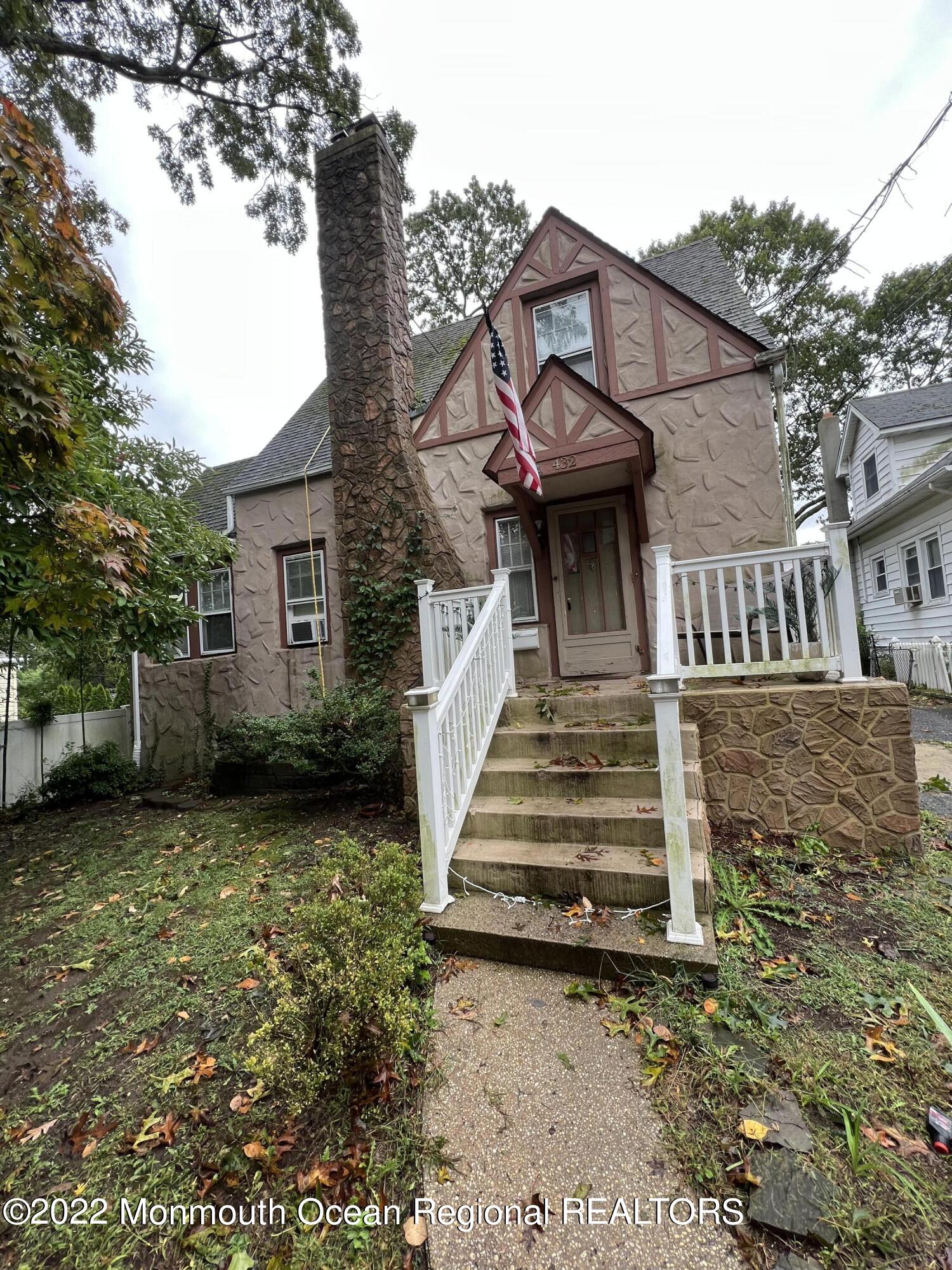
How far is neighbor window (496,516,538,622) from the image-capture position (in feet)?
21.5

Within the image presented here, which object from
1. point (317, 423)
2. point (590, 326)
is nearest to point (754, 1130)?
point (590, 326)

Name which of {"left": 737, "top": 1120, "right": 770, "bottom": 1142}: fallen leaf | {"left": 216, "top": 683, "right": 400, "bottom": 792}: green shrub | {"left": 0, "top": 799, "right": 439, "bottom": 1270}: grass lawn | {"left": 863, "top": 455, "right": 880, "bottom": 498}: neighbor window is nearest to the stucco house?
{"left": 216, "top": 683, "right": 400, "bottom": 792}: green shrub

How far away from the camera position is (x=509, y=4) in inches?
235

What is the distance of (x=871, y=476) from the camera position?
1331 centimetres

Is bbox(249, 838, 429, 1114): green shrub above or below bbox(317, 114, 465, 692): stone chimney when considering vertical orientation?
below

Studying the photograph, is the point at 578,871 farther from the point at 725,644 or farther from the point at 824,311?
the point at 824,311

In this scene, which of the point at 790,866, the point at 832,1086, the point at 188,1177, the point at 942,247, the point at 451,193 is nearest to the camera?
the point at 188,1177

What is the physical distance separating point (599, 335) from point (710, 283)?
2.19m

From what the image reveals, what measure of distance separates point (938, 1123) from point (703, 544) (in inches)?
200

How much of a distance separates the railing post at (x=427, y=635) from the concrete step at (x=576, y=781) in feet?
4.20

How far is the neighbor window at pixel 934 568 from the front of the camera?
9750 mm

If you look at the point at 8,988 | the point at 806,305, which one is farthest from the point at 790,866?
the point at 806,305

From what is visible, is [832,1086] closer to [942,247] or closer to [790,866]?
[790,866]

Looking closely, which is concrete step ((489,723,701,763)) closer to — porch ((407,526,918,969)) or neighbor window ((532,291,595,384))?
porch ((407,526,918,969))
